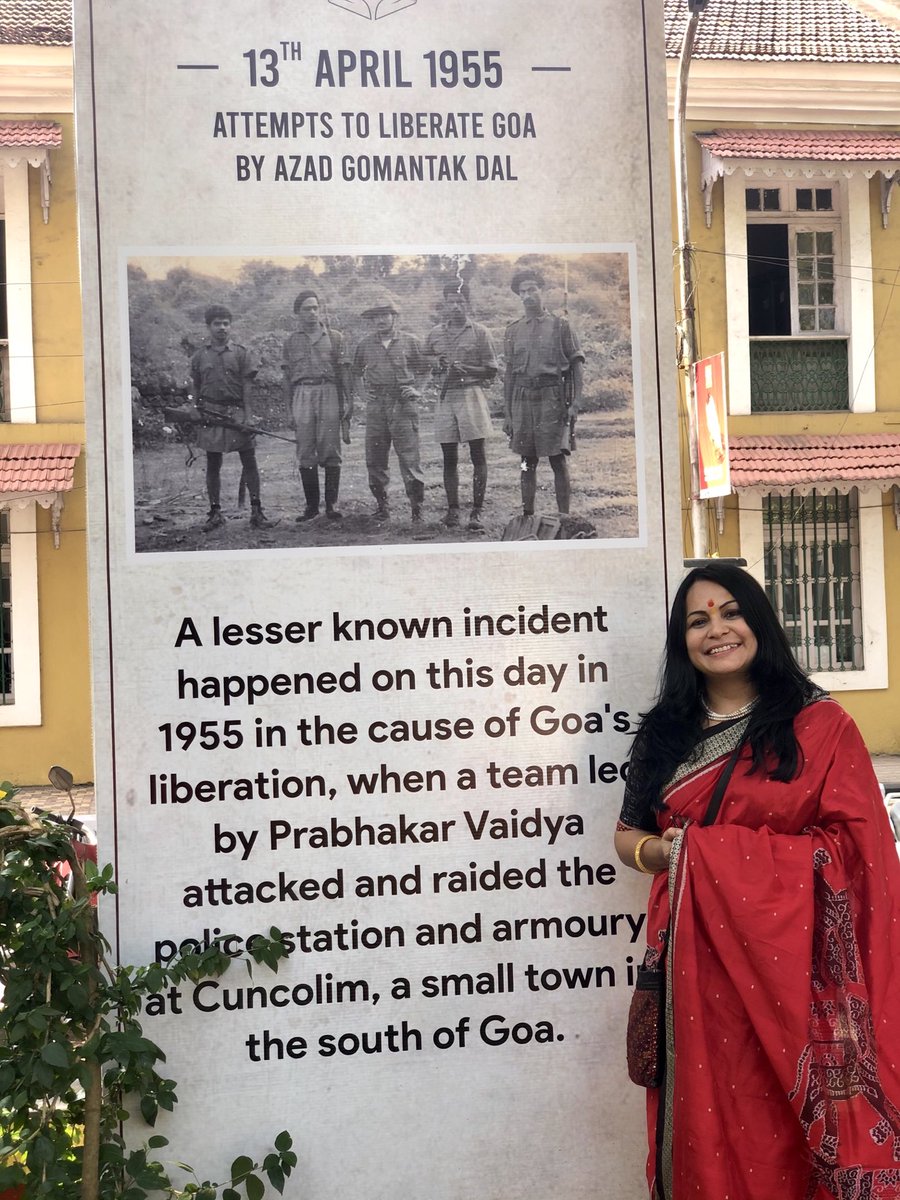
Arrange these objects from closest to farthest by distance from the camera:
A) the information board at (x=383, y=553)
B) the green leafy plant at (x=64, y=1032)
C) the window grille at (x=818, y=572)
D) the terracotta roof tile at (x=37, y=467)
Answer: the green leafy plant at (x=64, y=1032)
the information board at (x=383, y=553)
the terracotta roof tile at (x=37, y=467)
the window grille at (x=818, y=572)

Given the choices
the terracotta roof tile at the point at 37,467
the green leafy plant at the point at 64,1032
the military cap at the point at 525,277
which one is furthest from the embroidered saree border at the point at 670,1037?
the terracotta roof tile at the point at 37,467

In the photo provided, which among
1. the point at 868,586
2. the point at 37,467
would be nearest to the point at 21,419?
the point at 37,467

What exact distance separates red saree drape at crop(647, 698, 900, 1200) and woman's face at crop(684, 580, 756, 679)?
0.20 meters

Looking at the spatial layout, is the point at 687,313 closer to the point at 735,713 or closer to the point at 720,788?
the point at 735,713

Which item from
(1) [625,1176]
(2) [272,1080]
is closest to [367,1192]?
(2) [272,1080]

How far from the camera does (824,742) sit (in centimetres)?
243

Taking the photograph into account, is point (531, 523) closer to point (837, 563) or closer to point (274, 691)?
point (274, 691)

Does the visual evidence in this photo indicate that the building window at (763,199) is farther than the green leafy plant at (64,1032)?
Yes

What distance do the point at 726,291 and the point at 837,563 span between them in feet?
9.89

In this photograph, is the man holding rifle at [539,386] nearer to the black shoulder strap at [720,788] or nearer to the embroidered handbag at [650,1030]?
the black shoulder strap at [720,788]

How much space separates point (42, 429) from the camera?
1175cm

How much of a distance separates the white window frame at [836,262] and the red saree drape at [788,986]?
35.0 feet

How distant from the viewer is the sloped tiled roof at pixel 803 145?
11.8 meters

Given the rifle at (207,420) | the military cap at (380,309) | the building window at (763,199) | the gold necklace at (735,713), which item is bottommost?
the gold necklace at (735,713)
